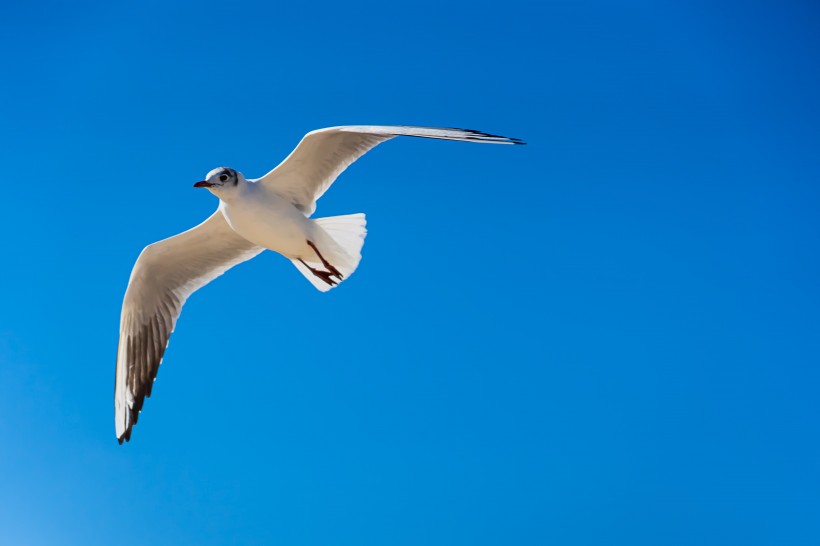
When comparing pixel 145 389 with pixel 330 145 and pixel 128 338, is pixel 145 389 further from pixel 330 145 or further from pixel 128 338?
pixel 330 145

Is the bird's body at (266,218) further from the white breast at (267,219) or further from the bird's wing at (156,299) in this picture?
the bird's wing at (156,299)

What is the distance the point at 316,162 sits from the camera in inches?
158

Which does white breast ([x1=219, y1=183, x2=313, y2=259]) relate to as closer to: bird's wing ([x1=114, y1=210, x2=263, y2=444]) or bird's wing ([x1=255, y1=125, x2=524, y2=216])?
bird's wing ([x1=255, y1=125, x2=524, y2=216])

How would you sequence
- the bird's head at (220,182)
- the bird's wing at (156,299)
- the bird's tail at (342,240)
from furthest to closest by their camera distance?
the bird's wing at (156,299) < the bird's tail at (342,240) < the bird's head at (220,182)

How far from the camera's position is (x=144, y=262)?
4.32 meters

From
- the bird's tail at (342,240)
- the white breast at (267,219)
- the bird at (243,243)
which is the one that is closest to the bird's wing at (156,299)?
the bird at (243,243)

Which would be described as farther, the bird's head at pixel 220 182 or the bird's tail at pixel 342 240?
the bird's tail at pixel 342 240

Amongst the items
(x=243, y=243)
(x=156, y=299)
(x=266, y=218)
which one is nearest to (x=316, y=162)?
(x=266, y=218)

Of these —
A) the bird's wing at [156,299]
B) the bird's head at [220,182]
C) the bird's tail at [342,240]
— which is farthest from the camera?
the bird's wing at [156,299]

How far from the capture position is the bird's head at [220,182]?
3.86 metres

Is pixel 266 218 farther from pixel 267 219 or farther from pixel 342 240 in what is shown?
pixel 342 240

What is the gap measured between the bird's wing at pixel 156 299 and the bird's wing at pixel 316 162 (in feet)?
1.52

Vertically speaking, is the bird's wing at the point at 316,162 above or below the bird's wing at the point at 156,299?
above

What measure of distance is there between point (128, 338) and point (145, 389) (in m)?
0.29
